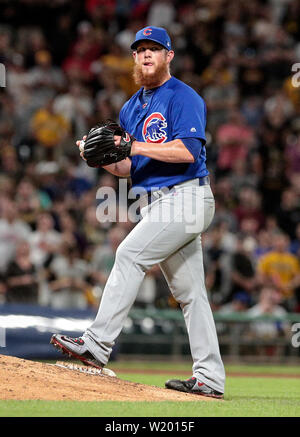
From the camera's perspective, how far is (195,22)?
15984 mm

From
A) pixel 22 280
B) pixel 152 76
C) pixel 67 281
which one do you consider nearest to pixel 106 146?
pixel 152 76

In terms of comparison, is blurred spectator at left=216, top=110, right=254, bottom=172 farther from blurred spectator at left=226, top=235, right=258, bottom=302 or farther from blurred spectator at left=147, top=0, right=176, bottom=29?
blurred spectator at left=147, top=0, right=176, bottom=29

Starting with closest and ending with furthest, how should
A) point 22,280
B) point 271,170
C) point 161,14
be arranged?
point 22,280
point 271,170
point 161,14

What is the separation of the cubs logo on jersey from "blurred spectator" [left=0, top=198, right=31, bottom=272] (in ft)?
20.9

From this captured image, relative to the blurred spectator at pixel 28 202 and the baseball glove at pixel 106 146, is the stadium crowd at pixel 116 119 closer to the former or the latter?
the blurred spectator at pixel 28 202

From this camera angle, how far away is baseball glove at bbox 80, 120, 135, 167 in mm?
5310

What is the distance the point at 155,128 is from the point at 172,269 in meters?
1.00

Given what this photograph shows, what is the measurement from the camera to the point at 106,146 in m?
5.34

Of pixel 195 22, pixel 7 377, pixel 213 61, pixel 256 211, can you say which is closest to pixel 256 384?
pixel 7 377

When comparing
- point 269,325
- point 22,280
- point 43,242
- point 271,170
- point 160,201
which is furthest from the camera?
point 271,170

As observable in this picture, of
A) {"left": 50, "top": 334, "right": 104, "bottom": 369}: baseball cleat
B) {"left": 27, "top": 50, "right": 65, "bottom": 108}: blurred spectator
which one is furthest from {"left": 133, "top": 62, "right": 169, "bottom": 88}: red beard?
{"left": 27, "top": 50, "right": 65, "bottom": 108}: blurred spectator

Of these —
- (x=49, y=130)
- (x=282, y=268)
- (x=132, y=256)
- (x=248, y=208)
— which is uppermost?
(x=49, y=130)

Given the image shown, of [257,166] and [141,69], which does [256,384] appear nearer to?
[141,69]

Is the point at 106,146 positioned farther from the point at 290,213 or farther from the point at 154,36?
the point at 290,213
